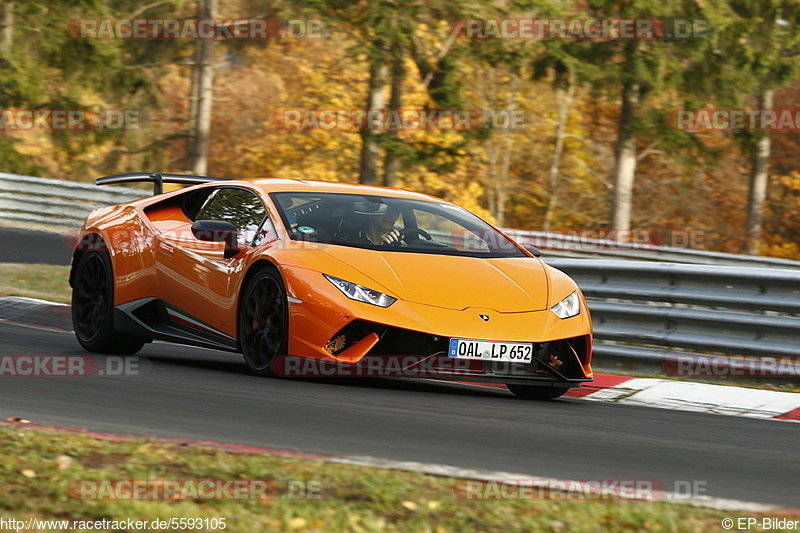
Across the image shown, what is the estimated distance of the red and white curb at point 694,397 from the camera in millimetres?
7961

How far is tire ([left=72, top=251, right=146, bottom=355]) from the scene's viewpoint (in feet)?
30.3

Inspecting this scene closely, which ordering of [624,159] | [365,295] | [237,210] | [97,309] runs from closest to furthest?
[365,295] < [237,210] < [97,309] < [624,159]

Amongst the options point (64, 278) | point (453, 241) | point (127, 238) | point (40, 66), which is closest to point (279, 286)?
point (453, 241)

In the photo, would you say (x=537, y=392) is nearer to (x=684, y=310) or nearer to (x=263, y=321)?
(x=263, y=321)

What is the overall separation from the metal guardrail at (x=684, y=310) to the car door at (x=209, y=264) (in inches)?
106

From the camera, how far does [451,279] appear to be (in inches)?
301

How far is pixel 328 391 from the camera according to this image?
7.27 meters

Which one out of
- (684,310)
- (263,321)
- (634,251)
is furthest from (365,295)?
(634,251)

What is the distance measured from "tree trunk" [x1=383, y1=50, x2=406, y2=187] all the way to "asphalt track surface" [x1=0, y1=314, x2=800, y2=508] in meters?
20.4

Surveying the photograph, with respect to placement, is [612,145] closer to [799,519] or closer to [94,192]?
[94,192]

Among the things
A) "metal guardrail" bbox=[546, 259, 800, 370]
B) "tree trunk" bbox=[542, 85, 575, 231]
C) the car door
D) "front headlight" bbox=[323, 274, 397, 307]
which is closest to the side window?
the car door

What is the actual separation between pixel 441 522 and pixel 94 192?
66.4ft

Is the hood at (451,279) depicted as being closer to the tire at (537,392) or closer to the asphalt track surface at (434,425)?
the asphalt track surface at (434,425)

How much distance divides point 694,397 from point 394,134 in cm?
2122
